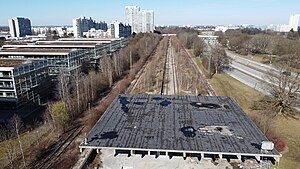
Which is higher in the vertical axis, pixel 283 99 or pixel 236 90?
pixel 283 99

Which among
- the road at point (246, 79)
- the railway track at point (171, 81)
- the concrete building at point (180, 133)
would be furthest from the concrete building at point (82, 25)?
the concrete building at point (180, 133)

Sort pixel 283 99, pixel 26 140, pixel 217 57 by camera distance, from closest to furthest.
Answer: pixel 26 140
pixel 283 99
pixel 217 57

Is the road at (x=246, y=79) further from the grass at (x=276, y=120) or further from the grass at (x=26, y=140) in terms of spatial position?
the grass at (x=26, y=140)

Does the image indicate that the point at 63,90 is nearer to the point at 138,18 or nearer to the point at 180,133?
the point at 180,133

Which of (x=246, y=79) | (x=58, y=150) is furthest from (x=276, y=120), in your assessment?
(x=58, y=150)

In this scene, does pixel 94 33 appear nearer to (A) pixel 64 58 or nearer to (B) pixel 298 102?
(A) pixel 64 58

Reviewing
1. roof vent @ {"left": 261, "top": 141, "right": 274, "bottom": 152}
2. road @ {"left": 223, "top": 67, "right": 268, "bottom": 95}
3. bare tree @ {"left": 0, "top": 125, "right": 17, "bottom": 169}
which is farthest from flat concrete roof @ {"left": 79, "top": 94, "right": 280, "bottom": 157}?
road @ {"left": 223, "top": 67, "right": 268, "bottom": 95}

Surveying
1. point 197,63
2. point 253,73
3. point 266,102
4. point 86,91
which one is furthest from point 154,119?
point 197,63

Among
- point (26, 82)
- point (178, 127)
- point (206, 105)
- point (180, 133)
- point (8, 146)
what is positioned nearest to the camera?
point (180, 133)
